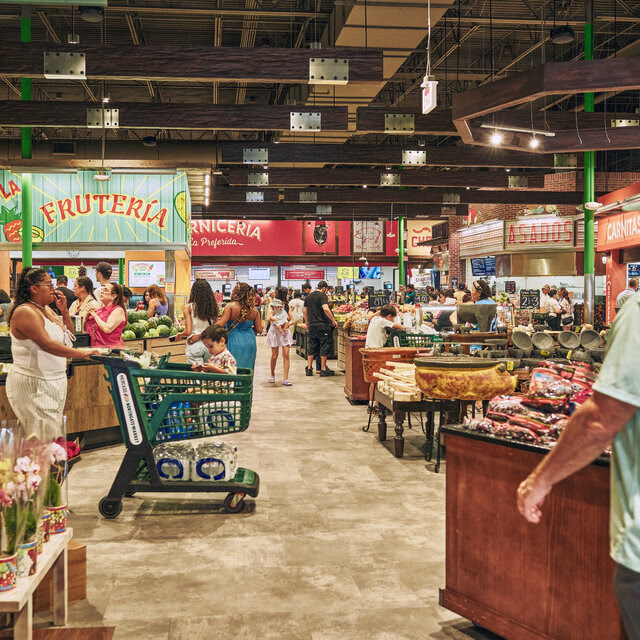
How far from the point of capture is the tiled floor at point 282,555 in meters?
3.09

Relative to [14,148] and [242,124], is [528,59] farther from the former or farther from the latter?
[14,148]

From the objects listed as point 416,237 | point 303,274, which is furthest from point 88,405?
point 416,237

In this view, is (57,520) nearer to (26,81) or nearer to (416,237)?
(26,81)

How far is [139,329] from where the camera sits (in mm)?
8570

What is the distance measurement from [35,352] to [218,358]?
1317 millimetres

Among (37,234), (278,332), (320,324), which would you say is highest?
(37,234)

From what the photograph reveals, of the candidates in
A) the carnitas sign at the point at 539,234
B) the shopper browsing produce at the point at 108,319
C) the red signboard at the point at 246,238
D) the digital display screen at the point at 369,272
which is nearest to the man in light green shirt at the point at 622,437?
the shopper browsing produce at the point at 108,319

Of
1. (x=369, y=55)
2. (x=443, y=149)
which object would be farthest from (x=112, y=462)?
(x=443, y=149)

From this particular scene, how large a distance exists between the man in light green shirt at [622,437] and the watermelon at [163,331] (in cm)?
756

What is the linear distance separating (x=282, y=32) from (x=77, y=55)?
4.61m

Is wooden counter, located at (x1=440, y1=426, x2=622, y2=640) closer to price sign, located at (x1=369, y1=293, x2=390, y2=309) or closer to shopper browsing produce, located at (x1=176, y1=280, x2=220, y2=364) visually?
shopper browsing produce, located at (x1=176, y1=280, x2=220, y2=364)

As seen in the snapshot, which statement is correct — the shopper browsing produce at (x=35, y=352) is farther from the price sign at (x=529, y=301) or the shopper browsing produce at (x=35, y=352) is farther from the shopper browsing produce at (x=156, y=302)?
the price sign at (x=529, y=301)

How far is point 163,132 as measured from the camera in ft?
58.5

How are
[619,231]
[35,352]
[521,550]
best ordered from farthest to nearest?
[619,231], [35,352], [521,550]
